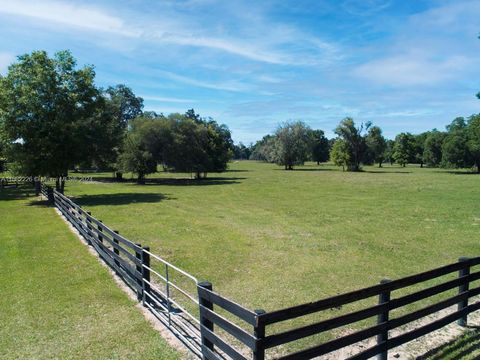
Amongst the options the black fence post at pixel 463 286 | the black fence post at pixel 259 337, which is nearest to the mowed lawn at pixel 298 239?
the black fence post at pixel 463 286

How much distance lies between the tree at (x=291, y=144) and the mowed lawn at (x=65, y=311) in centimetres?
7701

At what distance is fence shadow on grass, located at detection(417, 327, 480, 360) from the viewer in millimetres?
5734

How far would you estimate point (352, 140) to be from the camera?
84.3m

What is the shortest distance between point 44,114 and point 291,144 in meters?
65.3

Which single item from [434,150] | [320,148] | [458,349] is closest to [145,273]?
[458,349]

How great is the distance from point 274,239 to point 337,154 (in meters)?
74.2

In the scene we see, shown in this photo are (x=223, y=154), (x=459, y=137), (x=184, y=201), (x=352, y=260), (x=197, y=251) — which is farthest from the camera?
(x=459, y=137)

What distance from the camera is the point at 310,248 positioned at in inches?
531

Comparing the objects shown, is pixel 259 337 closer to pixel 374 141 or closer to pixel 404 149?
pixel 374 141

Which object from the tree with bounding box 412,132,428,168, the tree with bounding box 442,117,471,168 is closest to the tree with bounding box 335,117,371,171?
the tree with bounding box 442,117,471,168

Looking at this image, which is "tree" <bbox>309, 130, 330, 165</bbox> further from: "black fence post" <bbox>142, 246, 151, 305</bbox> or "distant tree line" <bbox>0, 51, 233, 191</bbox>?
"black fence post" <bbox>142, 246, 151, 305</bbox>

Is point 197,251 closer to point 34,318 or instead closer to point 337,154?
point 34,318

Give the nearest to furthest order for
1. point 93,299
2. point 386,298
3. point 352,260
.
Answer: point 386,298 → point 93,299 → point 352,260

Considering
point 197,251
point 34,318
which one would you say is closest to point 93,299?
point 34,318
